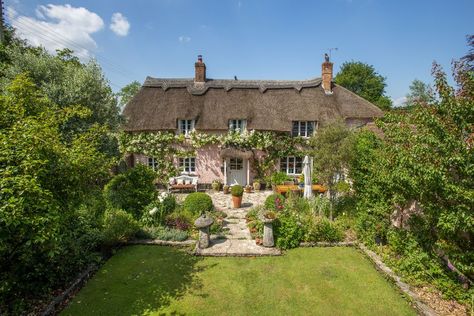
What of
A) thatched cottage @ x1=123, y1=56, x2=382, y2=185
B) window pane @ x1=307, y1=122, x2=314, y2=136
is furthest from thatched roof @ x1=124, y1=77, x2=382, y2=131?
window pane @ x1=307, y1=122, x2=314, y2=136

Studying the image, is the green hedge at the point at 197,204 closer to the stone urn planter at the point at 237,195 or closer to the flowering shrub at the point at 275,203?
the stone urn planter at the point at 237,195

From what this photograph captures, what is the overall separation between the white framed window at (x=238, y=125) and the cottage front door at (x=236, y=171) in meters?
2.12

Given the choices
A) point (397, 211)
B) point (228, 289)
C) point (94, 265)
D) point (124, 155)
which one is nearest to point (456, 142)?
point (397, 211)

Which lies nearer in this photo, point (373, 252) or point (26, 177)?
point (26, 177)

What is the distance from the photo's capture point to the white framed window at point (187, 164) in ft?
61.2

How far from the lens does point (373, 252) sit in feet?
27.9

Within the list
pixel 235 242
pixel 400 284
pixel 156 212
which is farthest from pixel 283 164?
pixel 400 284

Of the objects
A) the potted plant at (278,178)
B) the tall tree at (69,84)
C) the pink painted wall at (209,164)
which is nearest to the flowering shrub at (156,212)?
the tall tree at (69,84)

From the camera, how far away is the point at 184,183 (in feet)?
59.0

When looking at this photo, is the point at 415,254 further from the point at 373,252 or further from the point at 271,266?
the point at 271,266

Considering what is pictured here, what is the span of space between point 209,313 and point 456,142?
6.39m

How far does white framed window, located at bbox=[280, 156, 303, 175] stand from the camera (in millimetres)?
18609

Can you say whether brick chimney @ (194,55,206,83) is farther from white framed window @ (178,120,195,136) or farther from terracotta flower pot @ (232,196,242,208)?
terracotta flower pot @ (232,196,242,208)

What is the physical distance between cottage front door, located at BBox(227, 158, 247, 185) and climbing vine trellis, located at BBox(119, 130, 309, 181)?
93cm
